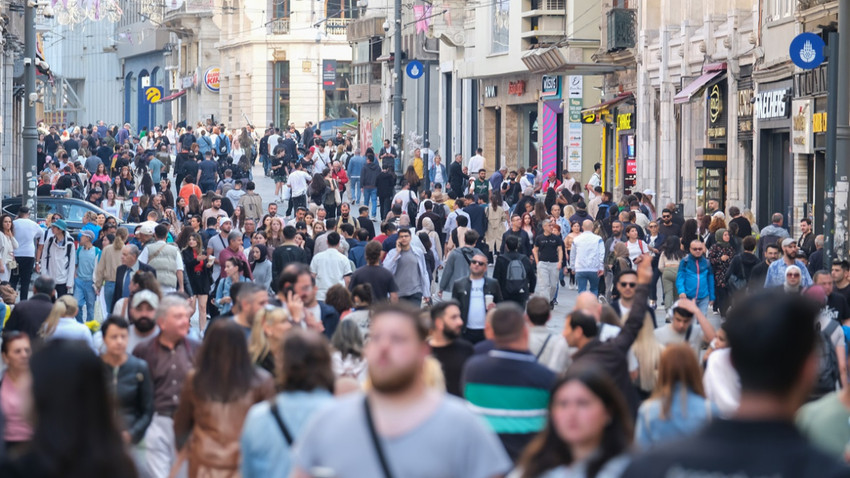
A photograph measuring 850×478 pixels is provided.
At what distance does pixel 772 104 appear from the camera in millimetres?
29500

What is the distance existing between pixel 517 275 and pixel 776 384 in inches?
509

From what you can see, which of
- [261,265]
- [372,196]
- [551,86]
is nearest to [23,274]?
[261,265]

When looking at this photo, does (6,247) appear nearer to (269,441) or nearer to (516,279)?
(516,279)

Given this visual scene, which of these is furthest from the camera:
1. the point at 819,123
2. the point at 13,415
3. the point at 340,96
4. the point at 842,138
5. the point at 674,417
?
the point at 340,96

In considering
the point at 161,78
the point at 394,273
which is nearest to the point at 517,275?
the point at 394,273

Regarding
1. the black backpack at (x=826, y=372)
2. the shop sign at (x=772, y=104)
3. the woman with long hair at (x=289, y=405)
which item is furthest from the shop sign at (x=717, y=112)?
the woman with long hair at (x=289, y=405)

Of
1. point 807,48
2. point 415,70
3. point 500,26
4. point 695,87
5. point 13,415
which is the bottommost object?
point 13,415

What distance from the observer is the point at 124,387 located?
26.5 feet

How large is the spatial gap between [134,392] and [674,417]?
279 centimetres

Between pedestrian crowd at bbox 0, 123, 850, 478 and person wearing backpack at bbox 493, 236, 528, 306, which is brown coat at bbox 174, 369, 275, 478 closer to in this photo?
pedestrian crowd at bbox 0, 123, 850, 478

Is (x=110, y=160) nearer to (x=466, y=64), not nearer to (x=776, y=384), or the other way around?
(x=466, y=64)

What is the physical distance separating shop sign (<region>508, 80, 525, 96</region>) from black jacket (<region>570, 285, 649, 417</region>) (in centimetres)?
4132

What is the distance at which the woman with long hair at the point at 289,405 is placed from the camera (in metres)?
5.95

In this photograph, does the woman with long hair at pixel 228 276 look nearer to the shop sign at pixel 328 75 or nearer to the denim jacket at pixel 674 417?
the denim jacket at pixel 674 417
